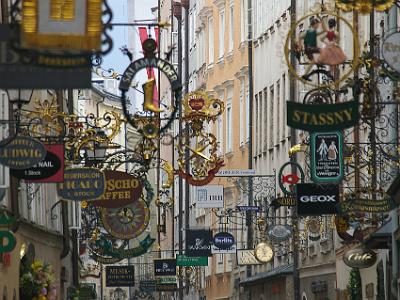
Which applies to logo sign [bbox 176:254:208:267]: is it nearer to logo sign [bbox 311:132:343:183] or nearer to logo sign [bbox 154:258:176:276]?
logo sign [bbox 154:258:176:276]

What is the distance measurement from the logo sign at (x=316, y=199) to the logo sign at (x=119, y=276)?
1341 inches

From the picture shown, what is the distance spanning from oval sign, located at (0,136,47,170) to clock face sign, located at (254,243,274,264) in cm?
1948

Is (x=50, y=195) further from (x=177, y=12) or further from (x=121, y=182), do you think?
(x=177, y=12)

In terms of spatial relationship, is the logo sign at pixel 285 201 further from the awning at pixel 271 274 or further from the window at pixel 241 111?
the window at pixel 241 111

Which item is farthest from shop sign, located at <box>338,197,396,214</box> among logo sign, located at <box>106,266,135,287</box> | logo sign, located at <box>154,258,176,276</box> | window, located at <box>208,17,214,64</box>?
window, located at <box>208,17,214,64</box>

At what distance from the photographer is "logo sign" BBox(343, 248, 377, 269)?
3225 cm

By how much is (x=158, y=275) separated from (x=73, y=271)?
13133mm

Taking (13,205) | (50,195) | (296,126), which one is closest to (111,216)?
(13,205)

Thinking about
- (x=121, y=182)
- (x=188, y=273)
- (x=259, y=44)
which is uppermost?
(x=259, y=44)

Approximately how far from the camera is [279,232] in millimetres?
41438

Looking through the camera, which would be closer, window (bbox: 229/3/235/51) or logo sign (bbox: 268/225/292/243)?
logo sign (bbox: 268/225/292/243)

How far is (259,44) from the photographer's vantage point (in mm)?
56812

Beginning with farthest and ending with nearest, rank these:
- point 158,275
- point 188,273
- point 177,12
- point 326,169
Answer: point 177,12
point 188,273
point 158,275
point 326,169

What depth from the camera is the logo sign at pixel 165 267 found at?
199 ft
